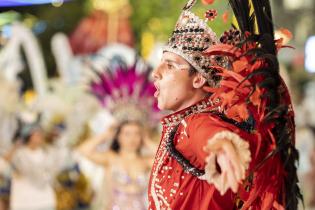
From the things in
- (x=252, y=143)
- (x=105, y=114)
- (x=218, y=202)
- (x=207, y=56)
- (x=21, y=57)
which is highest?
(x=207, y=56)

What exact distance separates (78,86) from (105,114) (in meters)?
0.43

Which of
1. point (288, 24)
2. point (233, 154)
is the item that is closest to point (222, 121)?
point (233, 154)

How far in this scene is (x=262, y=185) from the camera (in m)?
1.91

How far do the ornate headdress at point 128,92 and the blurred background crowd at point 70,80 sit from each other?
998mm

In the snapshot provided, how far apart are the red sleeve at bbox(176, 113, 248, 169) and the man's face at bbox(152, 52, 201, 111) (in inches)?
4.1

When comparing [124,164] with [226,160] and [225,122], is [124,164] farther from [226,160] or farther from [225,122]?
[226,160]

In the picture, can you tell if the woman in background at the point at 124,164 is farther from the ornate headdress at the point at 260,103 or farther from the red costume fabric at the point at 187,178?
the ornate headdress at the point at 260,103

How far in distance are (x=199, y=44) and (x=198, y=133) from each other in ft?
1.04

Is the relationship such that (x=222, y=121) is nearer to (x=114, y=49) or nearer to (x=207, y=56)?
(x=207, y=56)

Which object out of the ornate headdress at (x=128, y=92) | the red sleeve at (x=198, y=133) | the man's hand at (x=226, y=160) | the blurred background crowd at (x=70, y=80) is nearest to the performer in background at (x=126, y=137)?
the ornate headdress at (x=128, y=92)

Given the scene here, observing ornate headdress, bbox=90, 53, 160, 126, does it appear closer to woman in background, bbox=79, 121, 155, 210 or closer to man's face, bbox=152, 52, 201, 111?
woman in background, bbox=79, 121, 155, 210

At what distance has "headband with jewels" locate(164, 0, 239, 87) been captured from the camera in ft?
6.94

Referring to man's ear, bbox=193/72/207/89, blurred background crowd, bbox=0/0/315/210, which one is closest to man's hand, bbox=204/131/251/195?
man's ear, bbox=193/72/207/89

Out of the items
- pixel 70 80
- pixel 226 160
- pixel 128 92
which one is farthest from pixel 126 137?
pixel 226 160
